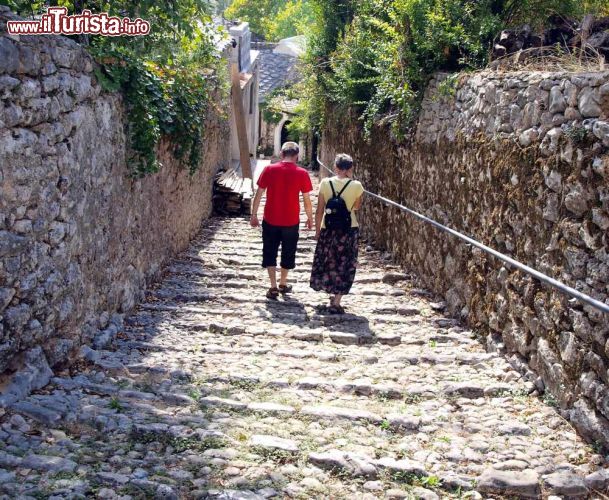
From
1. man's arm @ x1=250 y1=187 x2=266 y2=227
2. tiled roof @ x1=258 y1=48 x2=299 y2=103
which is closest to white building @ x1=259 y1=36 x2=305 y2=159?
tiled roof @ x1=258 y1=48 x2=299 y2=103

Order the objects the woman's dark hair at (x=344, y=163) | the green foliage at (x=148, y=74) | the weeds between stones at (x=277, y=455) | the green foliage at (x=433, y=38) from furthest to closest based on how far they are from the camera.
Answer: the green foliage at (x=433, y=38)
the woman's dark hair at (x=344, y=163)
the green foliage at (x=148, y=74)
the weeds between stones at (x=277, y=455)

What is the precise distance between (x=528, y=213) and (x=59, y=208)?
9.62 feet

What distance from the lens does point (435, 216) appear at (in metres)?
6.98

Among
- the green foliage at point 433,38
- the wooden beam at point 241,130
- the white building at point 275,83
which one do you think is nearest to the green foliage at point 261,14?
the white building at point 275,83

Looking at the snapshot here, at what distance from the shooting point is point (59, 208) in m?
4.21

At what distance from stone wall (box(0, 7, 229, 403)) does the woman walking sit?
1649 millimetres

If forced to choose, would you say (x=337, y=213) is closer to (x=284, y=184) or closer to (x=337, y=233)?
(x=337, y=233)

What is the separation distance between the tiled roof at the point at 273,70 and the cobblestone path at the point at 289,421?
26.6 metres

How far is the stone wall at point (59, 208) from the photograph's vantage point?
3592 mm

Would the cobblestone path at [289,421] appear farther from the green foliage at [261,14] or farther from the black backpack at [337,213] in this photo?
the green foliage at [261,14]

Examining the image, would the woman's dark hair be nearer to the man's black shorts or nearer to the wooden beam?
the man's black shorts

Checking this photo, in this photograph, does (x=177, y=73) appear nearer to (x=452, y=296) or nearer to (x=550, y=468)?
(x=452, y=296)

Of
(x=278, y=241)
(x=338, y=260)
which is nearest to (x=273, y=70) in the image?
(x=278, y=241)

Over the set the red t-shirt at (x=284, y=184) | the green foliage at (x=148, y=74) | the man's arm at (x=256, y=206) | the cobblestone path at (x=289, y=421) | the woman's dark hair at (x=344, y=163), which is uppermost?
the green foliage at (x=148, y=74)
